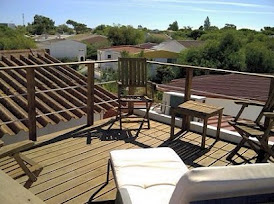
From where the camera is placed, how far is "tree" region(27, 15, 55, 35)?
83188 mm

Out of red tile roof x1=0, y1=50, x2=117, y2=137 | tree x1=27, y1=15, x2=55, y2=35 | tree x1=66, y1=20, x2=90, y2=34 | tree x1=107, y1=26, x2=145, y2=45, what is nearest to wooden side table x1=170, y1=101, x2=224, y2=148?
red tile roof x1=0, y1=50, x2=117, y2=137

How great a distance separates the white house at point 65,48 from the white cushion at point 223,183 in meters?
44.2

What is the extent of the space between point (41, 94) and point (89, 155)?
3.74 meters

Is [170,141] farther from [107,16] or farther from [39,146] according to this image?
[107,16]

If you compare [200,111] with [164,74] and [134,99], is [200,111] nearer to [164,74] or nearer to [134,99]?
[134,99]

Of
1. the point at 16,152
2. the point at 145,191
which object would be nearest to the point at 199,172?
the point at 145,191

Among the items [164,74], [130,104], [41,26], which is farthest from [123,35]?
[130,104]

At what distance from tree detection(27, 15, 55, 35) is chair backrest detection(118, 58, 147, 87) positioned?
276 ft

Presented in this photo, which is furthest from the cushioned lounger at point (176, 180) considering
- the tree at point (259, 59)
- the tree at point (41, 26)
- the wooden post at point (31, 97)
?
the tree at point (41, 26)

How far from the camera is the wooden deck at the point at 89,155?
277 cm

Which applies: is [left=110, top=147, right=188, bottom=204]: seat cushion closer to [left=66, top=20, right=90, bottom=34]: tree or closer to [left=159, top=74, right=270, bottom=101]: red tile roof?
[left=159, top=74, right=270, bottom=101]: red tile roof

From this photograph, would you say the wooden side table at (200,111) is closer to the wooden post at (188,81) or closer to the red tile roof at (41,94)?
the wooden post at (188,81)

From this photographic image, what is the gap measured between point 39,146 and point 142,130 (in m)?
1.56

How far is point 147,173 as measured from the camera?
219 centimetres
